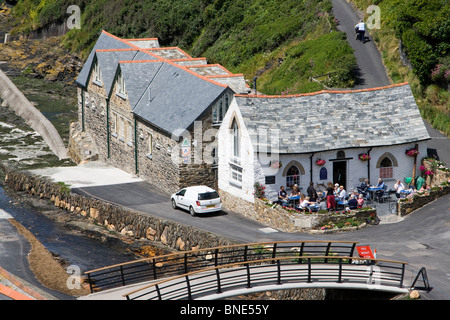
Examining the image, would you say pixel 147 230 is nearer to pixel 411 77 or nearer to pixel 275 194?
pixel 275 194

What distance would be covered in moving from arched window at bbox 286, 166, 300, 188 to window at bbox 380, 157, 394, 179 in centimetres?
489

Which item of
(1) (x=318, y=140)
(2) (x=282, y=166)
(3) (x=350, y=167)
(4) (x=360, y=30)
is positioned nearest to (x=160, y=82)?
(2) (x=282, y=166)

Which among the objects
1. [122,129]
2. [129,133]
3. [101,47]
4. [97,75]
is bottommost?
[129,133]

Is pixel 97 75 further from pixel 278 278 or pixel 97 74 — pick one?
pixel 278 278

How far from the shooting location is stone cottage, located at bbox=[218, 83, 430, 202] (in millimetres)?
44125

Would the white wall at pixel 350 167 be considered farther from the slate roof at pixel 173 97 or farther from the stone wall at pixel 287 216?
the slate roof at pixel 173 97

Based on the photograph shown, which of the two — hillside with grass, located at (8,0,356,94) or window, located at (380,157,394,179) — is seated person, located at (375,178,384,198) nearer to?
window, located at (380,157,394,179)

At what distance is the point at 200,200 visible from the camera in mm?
45375

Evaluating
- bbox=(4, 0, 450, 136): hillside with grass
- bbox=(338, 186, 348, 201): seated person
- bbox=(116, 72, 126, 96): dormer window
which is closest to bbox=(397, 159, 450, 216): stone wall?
bbox=(338, 186, 348, 201): seated person

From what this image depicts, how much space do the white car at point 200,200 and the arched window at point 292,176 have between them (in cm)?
400

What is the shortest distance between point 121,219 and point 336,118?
520 inches

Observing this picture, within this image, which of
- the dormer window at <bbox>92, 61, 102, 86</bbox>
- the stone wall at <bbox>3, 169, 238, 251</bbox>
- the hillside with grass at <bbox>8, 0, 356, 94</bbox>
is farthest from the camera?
the hillside with grass at <bbox>8, 0, 356, 94</bbox>

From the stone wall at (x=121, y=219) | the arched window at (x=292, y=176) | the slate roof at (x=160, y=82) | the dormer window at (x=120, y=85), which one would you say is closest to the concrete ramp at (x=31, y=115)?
the slate roof at (x=160, y=82)

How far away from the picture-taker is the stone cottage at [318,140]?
145 feet
